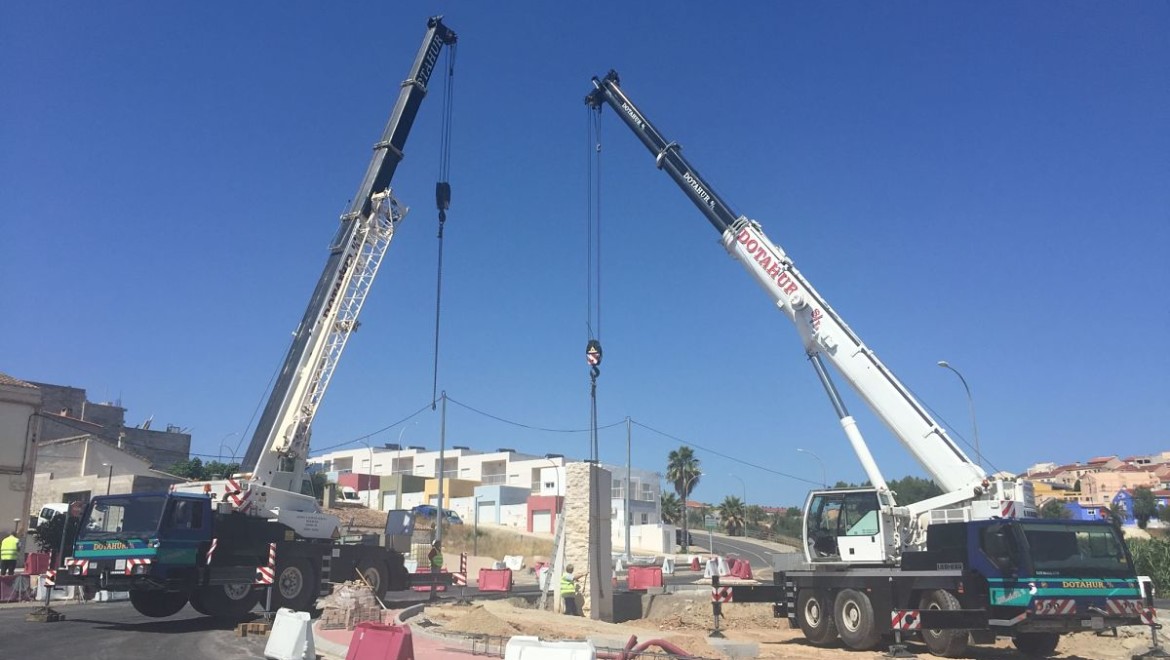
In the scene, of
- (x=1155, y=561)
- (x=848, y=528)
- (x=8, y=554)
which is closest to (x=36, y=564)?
(x=8, y=554)

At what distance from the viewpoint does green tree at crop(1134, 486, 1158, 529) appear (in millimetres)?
87688

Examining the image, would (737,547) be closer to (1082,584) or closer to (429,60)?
(429,60)

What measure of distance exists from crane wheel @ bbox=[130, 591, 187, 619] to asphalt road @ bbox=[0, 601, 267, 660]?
0.18 metres

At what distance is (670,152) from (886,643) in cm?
1317

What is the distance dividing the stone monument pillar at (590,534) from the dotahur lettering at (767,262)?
668cm

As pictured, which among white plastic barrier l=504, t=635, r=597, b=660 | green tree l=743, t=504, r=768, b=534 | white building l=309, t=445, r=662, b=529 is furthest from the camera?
green tree l=743, t=504, r=768, b=534

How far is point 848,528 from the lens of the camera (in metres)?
16.5

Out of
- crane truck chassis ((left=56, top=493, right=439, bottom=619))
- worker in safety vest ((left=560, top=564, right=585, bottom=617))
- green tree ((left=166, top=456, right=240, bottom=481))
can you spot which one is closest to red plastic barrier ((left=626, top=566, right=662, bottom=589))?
worker in safety vest ((left=560, top=564, right=585, bottom=617))

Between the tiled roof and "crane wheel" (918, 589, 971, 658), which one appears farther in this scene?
the tiled roof

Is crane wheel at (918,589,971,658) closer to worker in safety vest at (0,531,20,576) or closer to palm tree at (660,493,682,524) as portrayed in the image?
worker in safety vest at (0,531,20,576)

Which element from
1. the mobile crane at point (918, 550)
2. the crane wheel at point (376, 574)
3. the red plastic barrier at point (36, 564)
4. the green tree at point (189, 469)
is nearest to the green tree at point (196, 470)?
the green tree at point (189, 469)

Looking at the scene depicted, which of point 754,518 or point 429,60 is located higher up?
point 429,60

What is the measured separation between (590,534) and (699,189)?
9.26 meters

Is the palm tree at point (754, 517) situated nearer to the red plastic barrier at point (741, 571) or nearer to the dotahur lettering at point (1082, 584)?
the red plastic barrier at point (741, 571)
